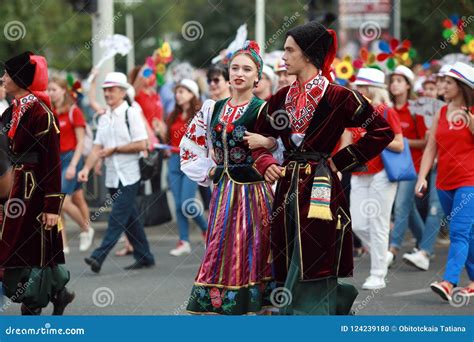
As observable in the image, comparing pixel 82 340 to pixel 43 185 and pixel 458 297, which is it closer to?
pixel 43 185

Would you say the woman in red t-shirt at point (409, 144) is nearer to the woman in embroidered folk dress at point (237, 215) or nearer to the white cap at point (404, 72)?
the white cap at point (404, 72)

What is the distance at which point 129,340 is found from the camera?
5.71 meters

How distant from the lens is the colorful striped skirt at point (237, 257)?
669 cm

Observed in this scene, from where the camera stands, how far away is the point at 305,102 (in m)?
6.25

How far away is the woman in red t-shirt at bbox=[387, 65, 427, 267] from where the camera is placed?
10.8 metres

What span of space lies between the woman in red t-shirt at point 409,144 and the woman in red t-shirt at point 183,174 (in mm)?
2009

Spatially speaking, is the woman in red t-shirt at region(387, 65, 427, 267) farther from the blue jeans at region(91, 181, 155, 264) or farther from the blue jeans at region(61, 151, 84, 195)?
the blue jeans at region(61, 151, 84, 195)

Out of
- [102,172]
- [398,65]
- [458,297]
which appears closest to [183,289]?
[458,297]

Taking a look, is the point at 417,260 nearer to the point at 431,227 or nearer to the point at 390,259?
the point at 390,259

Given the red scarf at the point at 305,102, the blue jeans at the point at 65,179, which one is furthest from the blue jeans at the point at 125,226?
the red scarf at the point at 305,102

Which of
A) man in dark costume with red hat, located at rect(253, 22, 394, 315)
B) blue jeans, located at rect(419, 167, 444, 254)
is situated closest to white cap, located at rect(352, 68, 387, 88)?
blue jeans, located at rect(419, 167, 444, 254)

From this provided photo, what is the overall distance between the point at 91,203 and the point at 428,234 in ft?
17.8

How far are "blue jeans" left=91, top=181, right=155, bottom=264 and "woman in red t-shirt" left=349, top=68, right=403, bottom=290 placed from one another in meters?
2.17

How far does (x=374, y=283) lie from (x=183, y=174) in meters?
2.81
